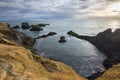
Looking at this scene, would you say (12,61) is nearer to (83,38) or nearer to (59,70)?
(59,70)

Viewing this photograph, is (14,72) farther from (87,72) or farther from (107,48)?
(107,48)

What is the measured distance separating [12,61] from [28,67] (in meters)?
2.72

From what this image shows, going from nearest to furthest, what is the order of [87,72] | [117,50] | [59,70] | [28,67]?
[28,67]
[59,70]
[87,72]
[117,50]

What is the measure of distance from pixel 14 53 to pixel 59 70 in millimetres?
9125

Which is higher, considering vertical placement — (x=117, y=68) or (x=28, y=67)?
(x=28, y=67)

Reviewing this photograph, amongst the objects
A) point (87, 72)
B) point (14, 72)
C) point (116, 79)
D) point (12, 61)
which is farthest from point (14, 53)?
point (87, 72)

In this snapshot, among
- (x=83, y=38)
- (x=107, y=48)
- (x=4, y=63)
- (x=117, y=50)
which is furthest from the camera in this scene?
(x=83, y=38)

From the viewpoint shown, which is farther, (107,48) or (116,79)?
(107,48)

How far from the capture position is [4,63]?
2934cm


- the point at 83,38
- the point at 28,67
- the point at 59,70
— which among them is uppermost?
the point at 28,67

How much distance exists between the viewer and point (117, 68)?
152ft

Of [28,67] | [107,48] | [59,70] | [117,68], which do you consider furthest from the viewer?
[107,48]

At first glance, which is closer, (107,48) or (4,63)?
(4,63)

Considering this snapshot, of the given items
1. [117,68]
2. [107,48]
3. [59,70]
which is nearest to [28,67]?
[59,70]
